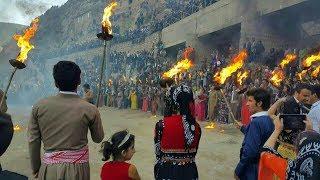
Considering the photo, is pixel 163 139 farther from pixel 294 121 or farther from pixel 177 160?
pixel 294 121

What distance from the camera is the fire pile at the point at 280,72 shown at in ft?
45.2

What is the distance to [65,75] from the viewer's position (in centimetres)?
336

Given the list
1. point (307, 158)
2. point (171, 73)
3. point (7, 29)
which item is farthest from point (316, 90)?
point (7, 29)

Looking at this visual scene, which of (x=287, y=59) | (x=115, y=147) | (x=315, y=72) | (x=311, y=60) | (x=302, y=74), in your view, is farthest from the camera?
(x=287, y=59)

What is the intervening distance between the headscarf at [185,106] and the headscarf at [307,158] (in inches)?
63.5

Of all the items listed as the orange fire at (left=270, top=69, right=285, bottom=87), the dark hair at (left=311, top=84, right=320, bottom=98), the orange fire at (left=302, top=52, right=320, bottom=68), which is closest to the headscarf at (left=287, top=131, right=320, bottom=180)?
the dark hair at (left=311, top=84, right=320, bottom=98)

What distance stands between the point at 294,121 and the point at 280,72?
12.0 meters

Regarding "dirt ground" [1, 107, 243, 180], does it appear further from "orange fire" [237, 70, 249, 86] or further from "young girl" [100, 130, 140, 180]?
"young girl" [100, 130, 140, 180]

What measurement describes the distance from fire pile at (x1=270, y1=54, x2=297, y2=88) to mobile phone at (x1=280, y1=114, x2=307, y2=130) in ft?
35.6

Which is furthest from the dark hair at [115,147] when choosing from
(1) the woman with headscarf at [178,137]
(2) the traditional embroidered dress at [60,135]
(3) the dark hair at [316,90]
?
(3) the dark hair at [316,90]

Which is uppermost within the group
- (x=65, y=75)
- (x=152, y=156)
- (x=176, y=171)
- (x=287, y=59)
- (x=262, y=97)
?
(x=287, y=59)

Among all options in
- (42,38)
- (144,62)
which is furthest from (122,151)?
(42,38)

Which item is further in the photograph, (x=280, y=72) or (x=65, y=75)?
(x=280, y=72)

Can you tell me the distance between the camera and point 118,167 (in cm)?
349
